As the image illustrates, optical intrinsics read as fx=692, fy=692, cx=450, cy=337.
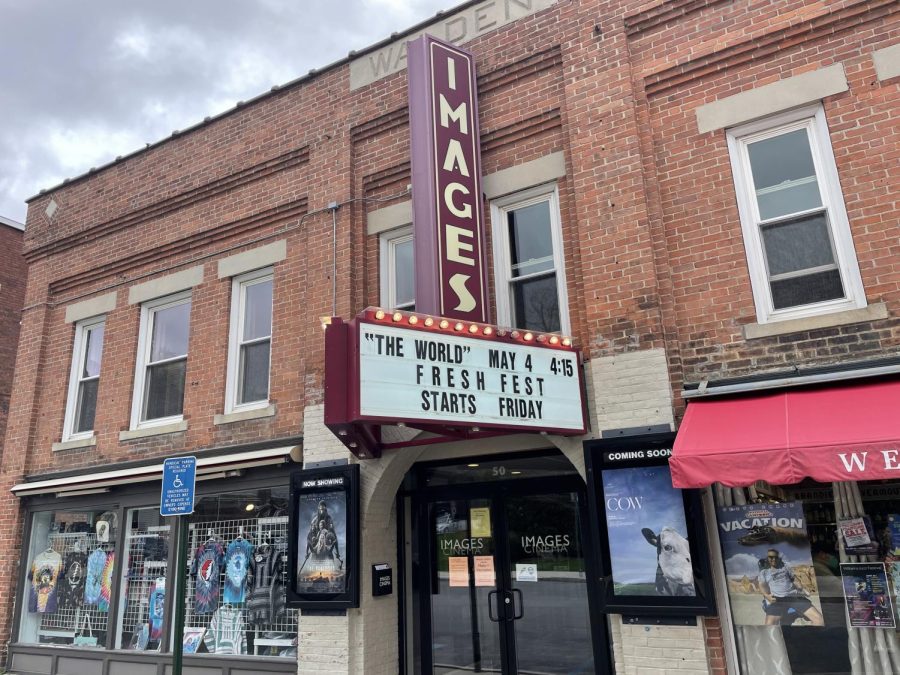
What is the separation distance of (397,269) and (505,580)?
13.4ft

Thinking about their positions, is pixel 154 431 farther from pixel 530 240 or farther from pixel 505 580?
pixel 530 240

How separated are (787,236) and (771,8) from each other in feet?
7.91

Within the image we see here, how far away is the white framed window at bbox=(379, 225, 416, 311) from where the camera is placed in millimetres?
8930

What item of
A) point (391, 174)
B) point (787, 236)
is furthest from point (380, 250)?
point (787, 236)

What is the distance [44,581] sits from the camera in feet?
35.5

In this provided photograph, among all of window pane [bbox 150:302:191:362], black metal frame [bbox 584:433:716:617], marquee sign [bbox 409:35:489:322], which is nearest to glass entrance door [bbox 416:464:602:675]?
black metal frame [bbox 584:433:716:617]

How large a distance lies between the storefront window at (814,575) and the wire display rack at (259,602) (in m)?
5.36

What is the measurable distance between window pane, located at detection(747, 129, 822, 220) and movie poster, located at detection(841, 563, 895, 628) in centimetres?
333

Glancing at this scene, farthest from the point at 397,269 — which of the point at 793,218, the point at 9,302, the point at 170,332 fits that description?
the point at 9,302

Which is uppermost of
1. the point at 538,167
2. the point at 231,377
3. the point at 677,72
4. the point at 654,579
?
the point at 677,72

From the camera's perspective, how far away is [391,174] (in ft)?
29.9

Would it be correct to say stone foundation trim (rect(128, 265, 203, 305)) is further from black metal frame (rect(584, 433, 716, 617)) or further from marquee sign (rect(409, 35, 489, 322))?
black metal frame (rect(584, 433, 716, 617))

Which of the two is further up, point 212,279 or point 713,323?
point 212,279

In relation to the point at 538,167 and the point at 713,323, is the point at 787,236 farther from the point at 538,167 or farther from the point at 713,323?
the point at 538,167
